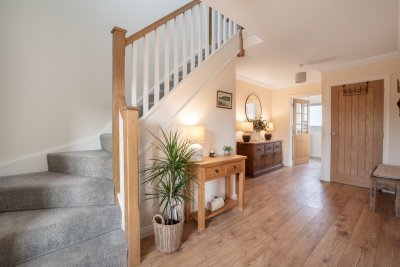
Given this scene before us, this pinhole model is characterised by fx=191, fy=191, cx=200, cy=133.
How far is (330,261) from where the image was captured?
162 cm

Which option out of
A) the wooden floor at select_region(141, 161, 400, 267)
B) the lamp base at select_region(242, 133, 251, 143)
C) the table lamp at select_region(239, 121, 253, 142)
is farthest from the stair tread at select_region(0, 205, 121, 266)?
the table lamp at select_region(239, 121, 253, 142)

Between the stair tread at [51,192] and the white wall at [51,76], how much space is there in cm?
44

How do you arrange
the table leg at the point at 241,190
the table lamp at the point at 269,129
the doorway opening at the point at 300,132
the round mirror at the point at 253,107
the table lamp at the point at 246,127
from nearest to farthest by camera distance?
the table leg at the point at 241,190 → the table lamp at the point at 246,127 → the round mirror at the point at 253,107 → the table lamp at the point at 269,129 → the doorway opening at the point at 300,132

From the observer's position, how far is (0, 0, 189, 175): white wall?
1905 millimetres

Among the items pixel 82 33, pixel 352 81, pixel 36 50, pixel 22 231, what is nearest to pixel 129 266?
pixel 22 231

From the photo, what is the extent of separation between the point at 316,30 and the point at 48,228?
350cm

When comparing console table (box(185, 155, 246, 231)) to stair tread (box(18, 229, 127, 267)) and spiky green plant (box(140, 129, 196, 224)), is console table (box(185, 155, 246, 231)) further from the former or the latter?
stair tread (box(18, 229, 127, 267))

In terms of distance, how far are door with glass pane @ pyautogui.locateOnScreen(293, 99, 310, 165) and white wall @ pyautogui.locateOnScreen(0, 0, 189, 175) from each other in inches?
194

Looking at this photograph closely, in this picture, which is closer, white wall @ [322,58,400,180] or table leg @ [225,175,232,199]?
table leg @ [225,175,232,199]

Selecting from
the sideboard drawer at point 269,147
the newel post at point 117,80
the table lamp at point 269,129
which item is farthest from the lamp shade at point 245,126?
the newel post at point 117,80

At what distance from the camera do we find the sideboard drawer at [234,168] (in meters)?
2.41

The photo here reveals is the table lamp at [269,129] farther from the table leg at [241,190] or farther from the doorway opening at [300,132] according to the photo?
the table leg at [241,190]

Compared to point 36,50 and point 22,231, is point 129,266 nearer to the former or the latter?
point 22,231

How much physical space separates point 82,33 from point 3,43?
756mm
